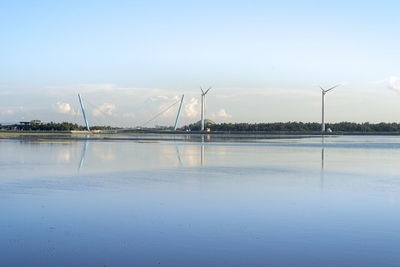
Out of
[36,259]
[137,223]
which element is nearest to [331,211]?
[137,223]

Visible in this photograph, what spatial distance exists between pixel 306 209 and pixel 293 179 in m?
6.55

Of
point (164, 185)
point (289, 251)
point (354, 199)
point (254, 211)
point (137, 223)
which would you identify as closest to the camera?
point (289, 251)

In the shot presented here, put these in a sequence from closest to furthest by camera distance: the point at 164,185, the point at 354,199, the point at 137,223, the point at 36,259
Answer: the point at 36,259
the point at 137,223
the point at 354,199
the point at 164,185

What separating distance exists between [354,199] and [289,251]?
6214mm

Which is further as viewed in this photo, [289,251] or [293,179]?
[293,179]

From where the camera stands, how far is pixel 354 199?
42.4 ft

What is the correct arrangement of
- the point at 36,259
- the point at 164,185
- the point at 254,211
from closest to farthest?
the point at 36,259
the point at 254,211
the point at 164,185

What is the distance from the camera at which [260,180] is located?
17.3 m

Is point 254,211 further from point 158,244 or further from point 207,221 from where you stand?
point 158,244

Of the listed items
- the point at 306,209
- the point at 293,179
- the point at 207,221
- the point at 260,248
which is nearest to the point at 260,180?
the point at 293,179

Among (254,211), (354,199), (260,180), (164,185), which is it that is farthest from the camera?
(260,180)

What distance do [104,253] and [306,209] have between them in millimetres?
6024

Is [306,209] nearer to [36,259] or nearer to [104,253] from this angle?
[104,253]

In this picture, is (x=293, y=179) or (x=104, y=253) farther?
(x=293, y=179)
